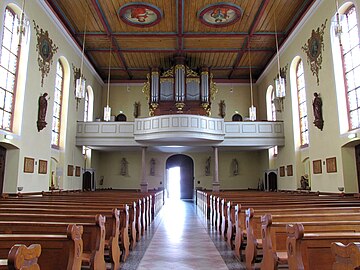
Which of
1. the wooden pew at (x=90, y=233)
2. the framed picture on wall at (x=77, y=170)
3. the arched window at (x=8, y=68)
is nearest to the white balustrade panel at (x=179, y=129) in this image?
the framed picture on wall at (x=77, y=170)

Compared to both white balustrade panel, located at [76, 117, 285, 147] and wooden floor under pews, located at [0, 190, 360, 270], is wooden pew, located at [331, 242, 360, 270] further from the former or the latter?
white balustrade panel, located at [76, 117, 285, 147]

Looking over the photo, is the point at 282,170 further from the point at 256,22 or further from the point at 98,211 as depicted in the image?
the point at 98,211

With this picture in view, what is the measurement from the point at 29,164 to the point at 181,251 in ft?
24.7

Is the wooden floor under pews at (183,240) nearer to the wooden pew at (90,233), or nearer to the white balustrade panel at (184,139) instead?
the wooden pew at (90,233)

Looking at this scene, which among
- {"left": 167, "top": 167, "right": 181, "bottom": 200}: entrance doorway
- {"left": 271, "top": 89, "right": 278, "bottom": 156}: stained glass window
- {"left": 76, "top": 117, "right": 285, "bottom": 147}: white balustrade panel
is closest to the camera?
{"left": 76, "top": 117, "right": 285, "bottom": 147}: white balustrade panel

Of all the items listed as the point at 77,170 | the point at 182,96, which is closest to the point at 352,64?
the point at 182,96

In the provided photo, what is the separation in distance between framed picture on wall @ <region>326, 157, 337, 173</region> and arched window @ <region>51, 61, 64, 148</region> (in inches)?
456

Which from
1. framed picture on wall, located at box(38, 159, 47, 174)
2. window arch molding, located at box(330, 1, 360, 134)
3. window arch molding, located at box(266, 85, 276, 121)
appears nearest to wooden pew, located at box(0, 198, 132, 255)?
framed picture on wall, located at box(38, 159, 47, 174)

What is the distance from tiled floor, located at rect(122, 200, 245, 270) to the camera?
5152 millimetres

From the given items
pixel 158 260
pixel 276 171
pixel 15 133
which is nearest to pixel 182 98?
pixel 276 171

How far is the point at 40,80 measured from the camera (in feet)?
39.7

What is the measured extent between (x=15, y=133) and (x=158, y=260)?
756 centimetres

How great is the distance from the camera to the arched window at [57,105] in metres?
14.3

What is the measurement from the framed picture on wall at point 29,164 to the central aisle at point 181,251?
5.39 metres
